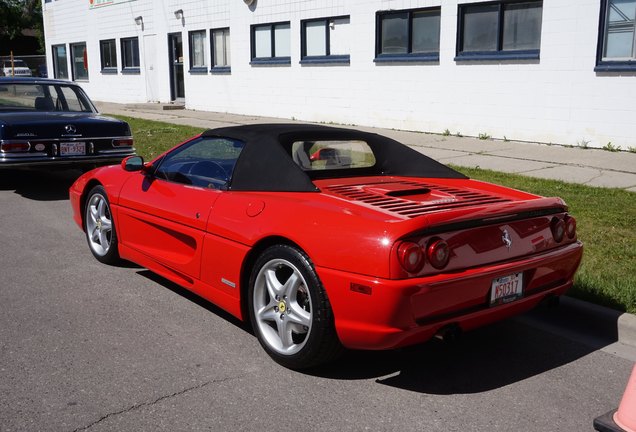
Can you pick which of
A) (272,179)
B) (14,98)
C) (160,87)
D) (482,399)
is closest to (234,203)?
(272,179)

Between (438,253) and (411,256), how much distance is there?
169mm

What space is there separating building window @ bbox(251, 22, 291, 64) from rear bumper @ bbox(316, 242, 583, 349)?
1571 cm

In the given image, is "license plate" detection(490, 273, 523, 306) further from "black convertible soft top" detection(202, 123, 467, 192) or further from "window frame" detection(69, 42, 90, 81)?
"window frame" detection(69, 42, 90, 81)

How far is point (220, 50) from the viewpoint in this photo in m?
21.7

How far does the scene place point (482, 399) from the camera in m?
3.73

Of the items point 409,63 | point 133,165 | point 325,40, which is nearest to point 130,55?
point 325,40

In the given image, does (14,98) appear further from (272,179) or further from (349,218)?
(349,218)

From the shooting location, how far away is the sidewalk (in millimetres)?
9750

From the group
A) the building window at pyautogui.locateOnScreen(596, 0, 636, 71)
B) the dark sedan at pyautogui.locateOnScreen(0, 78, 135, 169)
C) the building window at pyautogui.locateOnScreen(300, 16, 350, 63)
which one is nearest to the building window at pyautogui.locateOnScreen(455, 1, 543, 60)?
the building window at pyautogui.locateOnScreen(596, 0, 636, 71)

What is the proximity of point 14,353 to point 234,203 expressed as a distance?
159 cm

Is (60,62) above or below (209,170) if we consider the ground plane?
above

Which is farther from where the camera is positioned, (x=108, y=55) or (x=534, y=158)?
(x=108, y=55)

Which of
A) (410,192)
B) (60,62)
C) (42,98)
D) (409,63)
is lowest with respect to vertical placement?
(410,192)

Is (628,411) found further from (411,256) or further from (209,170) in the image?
(209,170)
